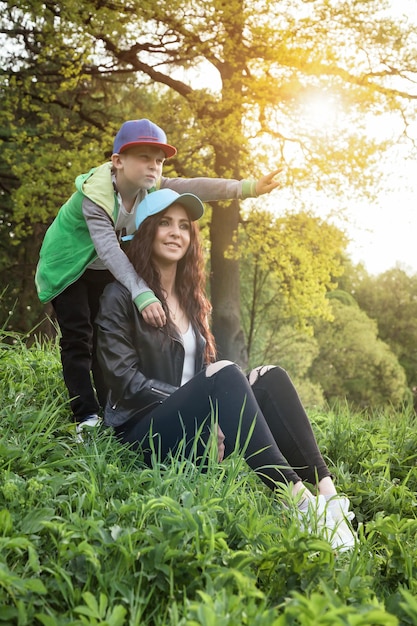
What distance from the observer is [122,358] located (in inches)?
131

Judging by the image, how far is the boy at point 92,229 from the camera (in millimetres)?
3709

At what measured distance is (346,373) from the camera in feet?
109

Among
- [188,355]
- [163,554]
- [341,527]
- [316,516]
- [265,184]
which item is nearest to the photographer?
[163,554]

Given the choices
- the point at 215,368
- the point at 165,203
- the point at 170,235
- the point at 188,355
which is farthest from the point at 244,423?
the point at 165,203

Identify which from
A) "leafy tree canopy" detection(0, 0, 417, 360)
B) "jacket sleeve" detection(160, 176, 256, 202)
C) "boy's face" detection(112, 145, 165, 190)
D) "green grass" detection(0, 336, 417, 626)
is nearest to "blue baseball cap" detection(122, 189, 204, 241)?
"boy's face" detection(112, 145, 165, 190)

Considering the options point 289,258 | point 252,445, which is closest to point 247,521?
point 252,445

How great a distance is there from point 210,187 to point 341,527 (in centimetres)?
200

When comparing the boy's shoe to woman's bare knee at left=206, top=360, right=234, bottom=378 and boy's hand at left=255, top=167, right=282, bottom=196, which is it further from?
boy's hand at left=255, top=167, right=282, bottom=196

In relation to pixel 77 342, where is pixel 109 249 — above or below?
above

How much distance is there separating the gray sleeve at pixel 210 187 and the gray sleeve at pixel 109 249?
53 cm

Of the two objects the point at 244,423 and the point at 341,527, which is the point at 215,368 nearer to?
the point at 244,423

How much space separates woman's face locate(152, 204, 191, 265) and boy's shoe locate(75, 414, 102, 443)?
906 mm

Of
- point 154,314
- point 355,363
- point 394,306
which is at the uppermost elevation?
point 394,306

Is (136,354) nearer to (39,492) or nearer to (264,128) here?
(39,492)
